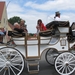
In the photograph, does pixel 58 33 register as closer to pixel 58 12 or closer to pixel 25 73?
pixel 58 12

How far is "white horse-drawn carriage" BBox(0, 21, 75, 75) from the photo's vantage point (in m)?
5.32

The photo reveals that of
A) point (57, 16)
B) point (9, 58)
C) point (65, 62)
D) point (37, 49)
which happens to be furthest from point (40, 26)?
point (9, 58)

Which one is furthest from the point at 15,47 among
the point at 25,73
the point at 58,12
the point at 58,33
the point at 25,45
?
the point at 58,12

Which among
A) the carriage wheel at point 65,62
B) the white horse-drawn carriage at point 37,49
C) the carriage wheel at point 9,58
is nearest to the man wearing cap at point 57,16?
the white horse-drawn carriage at point 37,49

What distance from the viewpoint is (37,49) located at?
559 centimetres

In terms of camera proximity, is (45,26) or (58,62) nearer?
(58,62)

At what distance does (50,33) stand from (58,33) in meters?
0.38

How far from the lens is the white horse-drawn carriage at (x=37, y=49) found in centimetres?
532

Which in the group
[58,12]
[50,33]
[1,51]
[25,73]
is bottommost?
[25,73]

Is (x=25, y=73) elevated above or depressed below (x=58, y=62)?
below

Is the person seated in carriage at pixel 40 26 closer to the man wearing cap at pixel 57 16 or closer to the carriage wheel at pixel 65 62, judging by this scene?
the man wearing cap at pixel 57 16

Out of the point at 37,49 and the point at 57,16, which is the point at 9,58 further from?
the point at 57,16

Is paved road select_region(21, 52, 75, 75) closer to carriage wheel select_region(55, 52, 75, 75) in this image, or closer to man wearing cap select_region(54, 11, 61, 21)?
carriage wheel select_region(55, 52, 75, 75)

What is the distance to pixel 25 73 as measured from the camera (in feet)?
19.6
